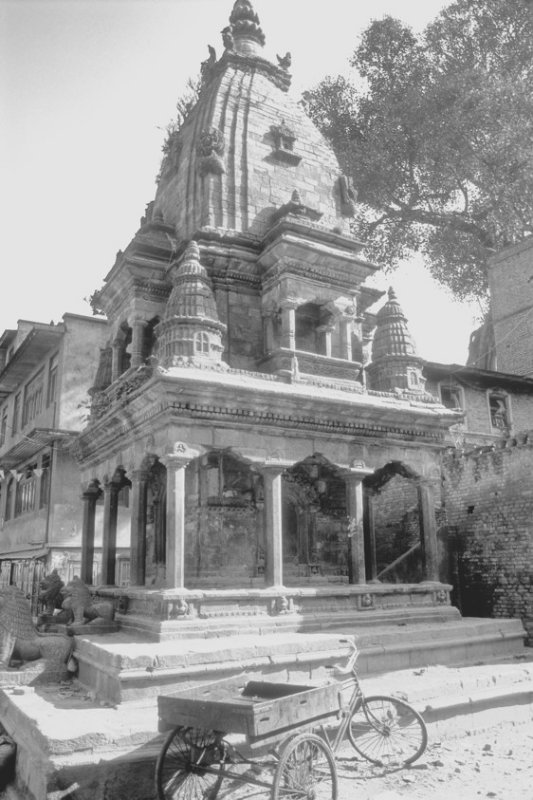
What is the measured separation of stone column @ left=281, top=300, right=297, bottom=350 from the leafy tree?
1760 cm

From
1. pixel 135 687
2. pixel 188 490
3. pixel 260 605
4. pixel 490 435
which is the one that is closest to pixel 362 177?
pixel 490 435

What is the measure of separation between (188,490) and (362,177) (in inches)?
817

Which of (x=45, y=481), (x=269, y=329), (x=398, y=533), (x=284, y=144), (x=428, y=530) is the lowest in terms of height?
(x=428, y=530)

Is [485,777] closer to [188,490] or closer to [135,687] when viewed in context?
[135,687]

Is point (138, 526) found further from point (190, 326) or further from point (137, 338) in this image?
point (137, 338)

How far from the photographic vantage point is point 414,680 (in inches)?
372

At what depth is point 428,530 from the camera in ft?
40.1

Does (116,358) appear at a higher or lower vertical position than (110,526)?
higher

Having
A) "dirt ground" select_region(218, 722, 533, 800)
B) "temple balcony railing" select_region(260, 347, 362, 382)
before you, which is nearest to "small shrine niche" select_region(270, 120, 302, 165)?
"temple balcony railing" select_region(260, 347, 362, 382)

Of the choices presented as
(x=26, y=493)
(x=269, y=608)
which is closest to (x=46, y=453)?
(x=26, y=493)

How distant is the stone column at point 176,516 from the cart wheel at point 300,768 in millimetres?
3964

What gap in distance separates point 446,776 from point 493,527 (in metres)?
8.10

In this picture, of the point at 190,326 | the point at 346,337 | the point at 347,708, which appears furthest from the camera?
the point at 346,337

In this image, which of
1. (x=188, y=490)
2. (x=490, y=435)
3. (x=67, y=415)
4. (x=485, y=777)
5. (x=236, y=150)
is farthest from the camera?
(x=490, y=435)
